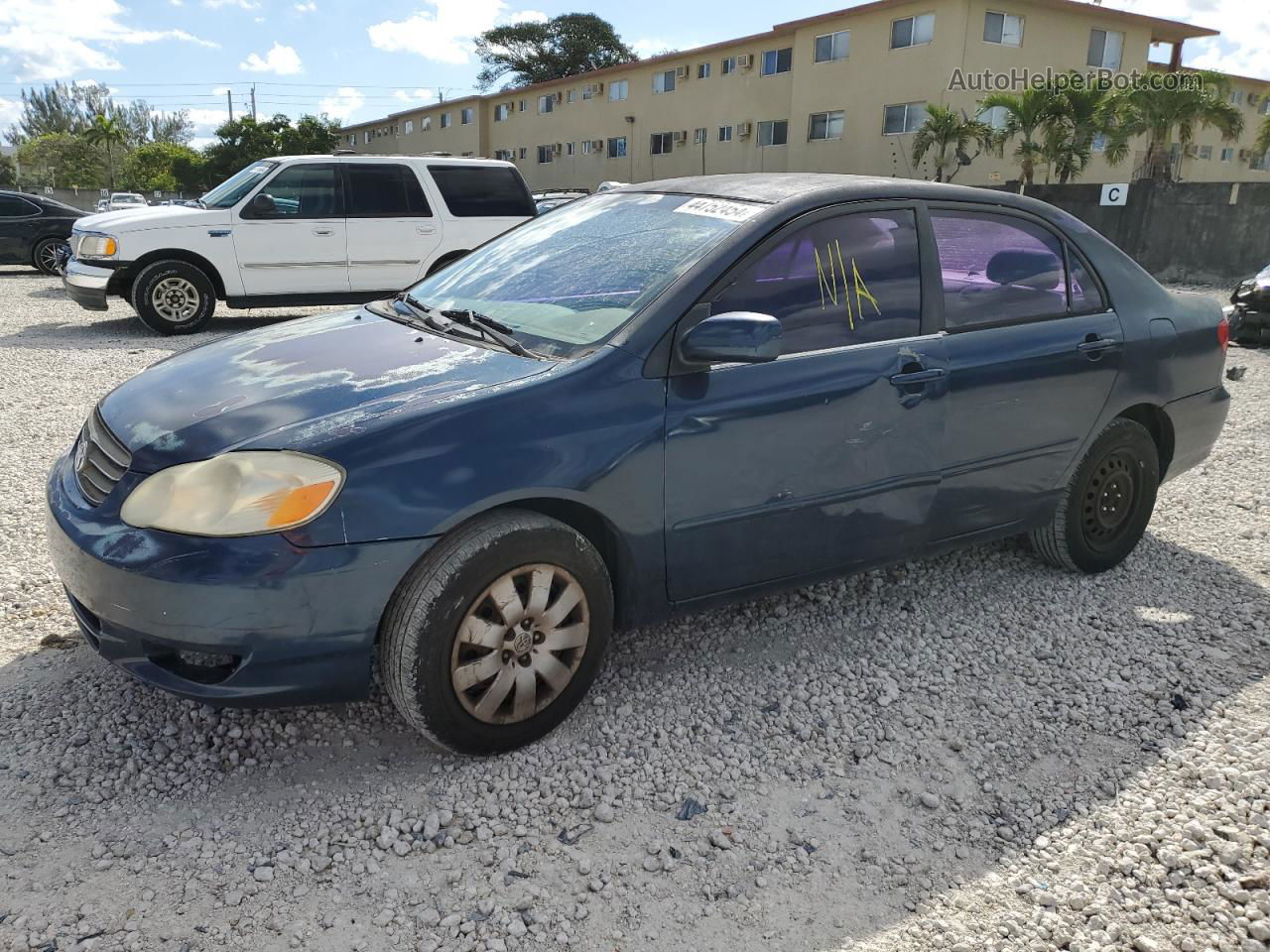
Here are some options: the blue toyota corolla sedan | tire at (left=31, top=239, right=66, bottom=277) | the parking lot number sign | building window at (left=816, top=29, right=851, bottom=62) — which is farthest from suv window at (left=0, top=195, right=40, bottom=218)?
building window at (left=816, top=29, right=851, bottom=62)

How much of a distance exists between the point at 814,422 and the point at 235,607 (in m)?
1.80

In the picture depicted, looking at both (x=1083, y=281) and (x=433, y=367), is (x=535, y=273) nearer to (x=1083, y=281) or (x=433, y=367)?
(x=433, y=367)

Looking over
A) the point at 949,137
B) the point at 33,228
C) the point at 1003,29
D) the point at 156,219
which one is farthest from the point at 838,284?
the point at 1003,29

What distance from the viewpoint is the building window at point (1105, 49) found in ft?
98.3

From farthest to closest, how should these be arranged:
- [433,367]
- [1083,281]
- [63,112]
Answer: [63,112] < [1083,281] < [433,367]

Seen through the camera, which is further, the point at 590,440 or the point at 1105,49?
the point at 1105,49

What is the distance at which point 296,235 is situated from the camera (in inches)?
396

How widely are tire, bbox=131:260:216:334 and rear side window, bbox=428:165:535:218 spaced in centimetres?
276

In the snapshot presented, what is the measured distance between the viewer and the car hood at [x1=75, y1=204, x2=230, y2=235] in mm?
9672

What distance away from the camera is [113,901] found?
7.22 ft

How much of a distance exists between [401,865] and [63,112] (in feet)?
386

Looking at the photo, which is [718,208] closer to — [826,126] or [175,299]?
[175,299]

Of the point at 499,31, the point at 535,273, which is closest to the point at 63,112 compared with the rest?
the point at 499,31

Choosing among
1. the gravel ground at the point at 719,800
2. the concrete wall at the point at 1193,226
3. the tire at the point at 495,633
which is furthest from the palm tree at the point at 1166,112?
the tire at the point at 495,633
